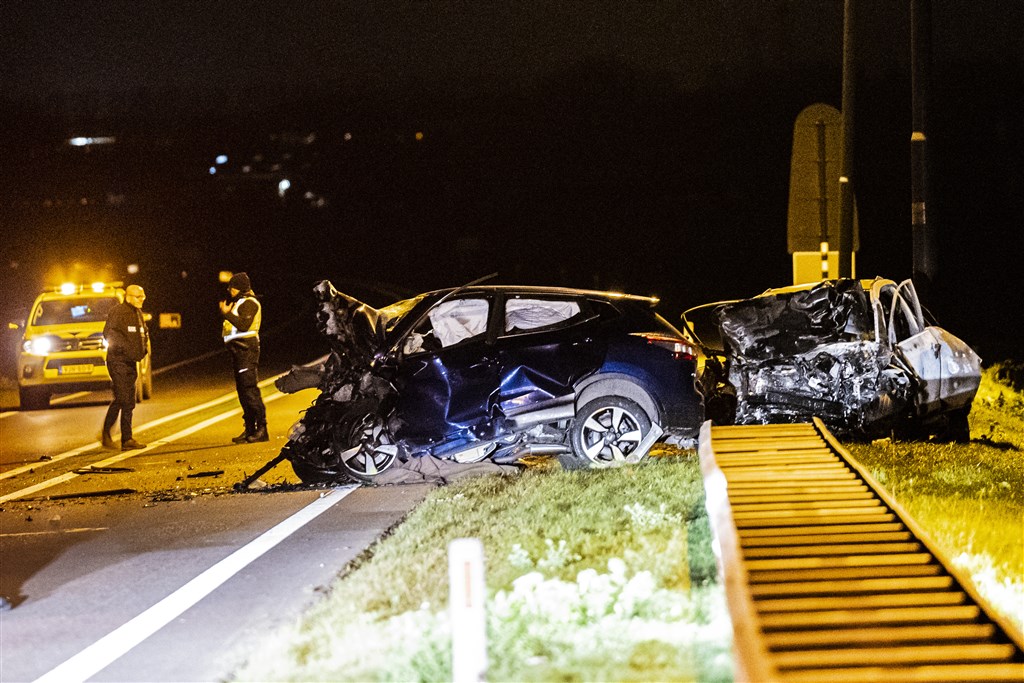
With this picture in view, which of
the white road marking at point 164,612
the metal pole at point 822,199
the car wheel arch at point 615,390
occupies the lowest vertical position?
the white road marking at point 164,612

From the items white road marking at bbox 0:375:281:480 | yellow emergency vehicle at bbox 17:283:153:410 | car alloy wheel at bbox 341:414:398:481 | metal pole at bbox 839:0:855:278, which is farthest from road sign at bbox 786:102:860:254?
yellow emergency vehicle at bbox 17:283:153:410

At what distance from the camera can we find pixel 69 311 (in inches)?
728

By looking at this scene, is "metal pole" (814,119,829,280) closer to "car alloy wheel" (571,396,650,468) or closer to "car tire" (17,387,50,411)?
"car alloy wheel" (571,396,650,468)

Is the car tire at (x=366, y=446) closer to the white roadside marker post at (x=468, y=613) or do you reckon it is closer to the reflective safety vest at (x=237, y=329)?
the reflective safety vest at (x=237, y=329)

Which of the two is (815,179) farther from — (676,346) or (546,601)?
(546,601)

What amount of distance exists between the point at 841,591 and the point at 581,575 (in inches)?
54.4

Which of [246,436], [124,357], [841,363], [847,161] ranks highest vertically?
[847,161]

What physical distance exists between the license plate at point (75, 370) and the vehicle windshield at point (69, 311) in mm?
768

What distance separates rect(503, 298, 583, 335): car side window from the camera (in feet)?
33.5

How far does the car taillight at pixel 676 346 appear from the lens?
989cm

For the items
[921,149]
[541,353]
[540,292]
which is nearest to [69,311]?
[540,292]

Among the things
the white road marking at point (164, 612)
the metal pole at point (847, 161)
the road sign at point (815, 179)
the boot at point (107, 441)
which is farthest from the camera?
the road sign at point (815, 179)

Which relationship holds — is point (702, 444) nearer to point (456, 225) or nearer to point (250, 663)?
point (250, 663)

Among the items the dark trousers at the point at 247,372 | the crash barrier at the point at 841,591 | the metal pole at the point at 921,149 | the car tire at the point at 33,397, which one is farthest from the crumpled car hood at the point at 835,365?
the car tire at the point at 33,397
